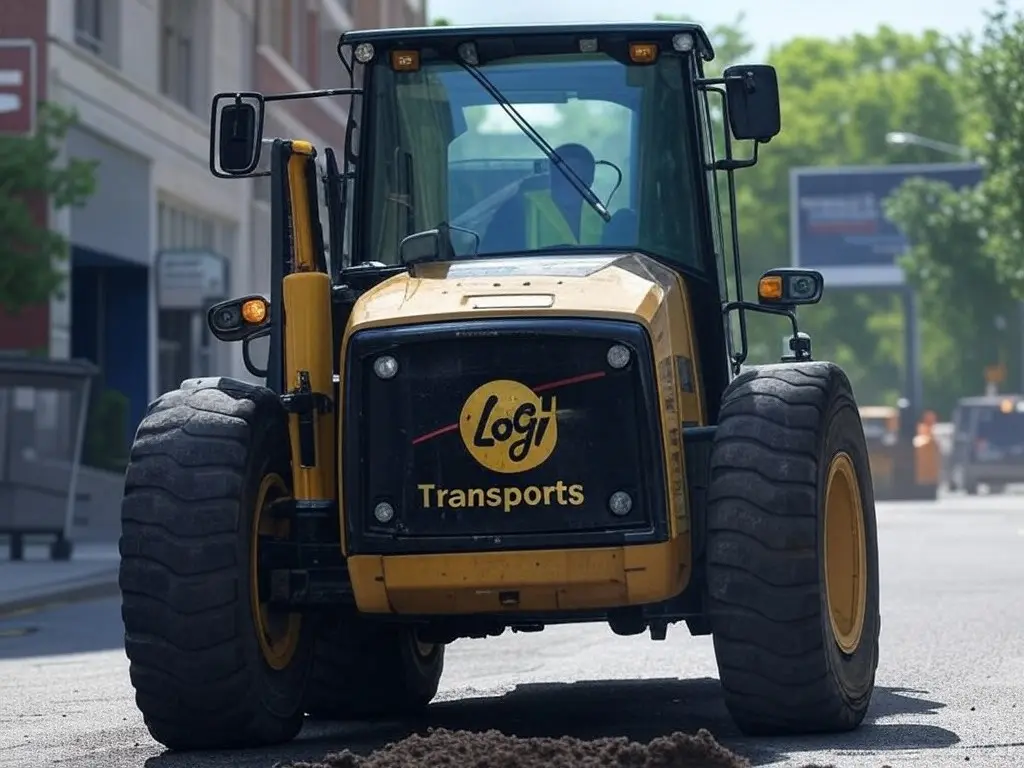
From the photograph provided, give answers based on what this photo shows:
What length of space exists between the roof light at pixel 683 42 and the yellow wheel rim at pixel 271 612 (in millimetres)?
2280

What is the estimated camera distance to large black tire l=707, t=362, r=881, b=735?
27.3ft

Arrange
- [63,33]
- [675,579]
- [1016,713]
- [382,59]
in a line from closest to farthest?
[675,579], [1016,713], [382,59], [63,33]

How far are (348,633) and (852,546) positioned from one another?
2.07 m

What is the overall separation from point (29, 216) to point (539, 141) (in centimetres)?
1649

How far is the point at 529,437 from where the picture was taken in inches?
331

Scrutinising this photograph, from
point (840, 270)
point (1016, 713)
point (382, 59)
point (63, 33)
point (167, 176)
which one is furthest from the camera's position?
point (840, 270)

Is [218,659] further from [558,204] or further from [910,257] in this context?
[910,257]

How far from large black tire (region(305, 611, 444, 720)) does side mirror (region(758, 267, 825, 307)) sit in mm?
1937

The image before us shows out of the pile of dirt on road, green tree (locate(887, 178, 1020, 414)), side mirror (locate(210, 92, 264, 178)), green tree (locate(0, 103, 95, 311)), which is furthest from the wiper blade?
green tree (locate(887, 178, 1020, 414))

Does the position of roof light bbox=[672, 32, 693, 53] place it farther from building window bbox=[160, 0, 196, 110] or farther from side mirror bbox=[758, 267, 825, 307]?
building window bbox=[160, 0, 196, 110]

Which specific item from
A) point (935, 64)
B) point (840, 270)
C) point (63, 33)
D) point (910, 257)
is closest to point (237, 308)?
point (63, 33)

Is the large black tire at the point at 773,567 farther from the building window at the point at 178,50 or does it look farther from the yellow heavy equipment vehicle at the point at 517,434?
the building window at the point at 178,50

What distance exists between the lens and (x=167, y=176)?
35219 millimetres

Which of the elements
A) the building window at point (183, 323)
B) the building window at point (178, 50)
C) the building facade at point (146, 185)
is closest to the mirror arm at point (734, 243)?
the building facade at point (146, 185)
